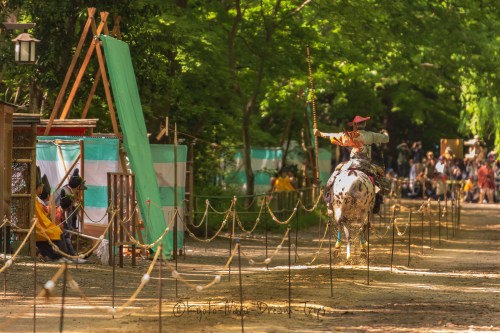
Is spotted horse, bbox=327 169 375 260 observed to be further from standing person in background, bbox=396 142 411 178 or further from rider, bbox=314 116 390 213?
standing person in background, bbox=396 142 411 178

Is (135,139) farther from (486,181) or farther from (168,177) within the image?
(486,181)

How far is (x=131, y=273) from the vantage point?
2275 centimetres

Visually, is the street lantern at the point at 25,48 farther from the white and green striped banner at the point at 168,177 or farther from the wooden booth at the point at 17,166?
the white and green striped banner at the point at 168,177

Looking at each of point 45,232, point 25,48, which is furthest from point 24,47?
point 45,232

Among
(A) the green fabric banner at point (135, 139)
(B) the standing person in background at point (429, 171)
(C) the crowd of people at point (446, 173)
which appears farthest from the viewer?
(B) the standing person in background at point (429, 171)

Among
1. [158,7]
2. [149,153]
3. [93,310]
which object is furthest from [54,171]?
[93,310]

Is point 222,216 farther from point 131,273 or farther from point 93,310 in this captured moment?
point 93,310

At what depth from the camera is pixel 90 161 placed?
84.0 feet

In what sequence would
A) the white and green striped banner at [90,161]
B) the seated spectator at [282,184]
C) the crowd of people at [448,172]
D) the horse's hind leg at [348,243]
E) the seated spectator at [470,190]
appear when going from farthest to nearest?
1. the seated spectator at [470,190]
2. the crowd of people at [448,172]
3. the seated spectator at [282,184]
4. the white and green striped banner at [90,161]
5. the horse's hind leg at [348,243]

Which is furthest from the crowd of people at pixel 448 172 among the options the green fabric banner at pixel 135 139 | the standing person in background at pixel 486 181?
the green fabric banner at pixel 135 139

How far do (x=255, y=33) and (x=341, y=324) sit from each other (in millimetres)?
22415

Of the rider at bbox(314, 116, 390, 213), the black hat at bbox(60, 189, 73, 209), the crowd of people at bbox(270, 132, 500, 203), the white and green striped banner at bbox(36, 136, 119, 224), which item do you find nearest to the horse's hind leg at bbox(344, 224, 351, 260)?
the rider at bbox(314, 116, 390, 213)

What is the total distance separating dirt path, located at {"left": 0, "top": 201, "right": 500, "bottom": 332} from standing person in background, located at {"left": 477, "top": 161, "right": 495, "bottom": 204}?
2683cm

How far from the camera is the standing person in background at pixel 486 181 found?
179 ft
